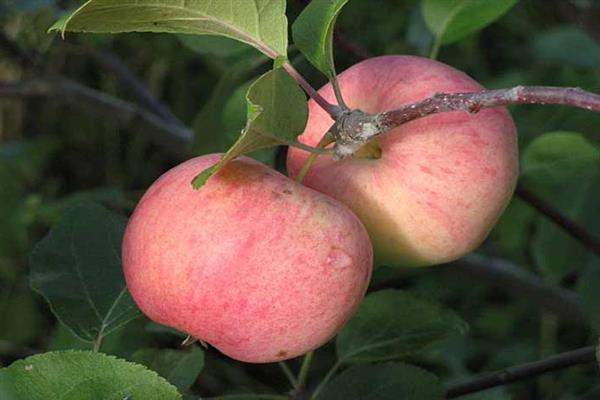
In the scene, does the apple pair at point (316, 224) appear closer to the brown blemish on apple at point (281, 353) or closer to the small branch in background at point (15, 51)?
the brown blemish on apple at point (281, 353)

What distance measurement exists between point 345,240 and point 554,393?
2.91ft

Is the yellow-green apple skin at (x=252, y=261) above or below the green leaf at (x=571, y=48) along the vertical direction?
above

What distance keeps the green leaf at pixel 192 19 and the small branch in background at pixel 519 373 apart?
350mm

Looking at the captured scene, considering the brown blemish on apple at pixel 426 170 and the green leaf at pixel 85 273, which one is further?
the green leaf at pixel 85 273

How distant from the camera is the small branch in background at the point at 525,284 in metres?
1.22

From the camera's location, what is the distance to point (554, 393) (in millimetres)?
1319

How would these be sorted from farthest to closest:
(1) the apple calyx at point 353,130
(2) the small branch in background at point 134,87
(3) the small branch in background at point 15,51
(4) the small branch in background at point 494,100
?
(2) the small branch in background at point 134,87
(3) the small branch in background at point 15,51
(1) the apple calyx at point 353,130
(4) the small branch in background at point 494,100

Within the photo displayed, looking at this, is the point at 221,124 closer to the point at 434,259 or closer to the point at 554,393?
the point at 434,259

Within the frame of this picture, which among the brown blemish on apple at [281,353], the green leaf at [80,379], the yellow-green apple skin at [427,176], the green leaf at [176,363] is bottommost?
the green leaf at [176,363]

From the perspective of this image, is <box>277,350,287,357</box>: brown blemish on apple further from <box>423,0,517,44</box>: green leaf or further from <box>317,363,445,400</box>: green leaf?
<box>423,0,517,44</box>: green leaf

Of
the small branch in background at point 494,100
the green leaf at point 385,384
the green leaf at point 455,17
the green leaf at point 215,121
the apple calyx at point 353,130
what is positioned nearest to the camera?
the small branch in background at point 494,100

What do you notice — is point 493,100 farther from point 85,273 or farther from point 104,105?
point 104,105

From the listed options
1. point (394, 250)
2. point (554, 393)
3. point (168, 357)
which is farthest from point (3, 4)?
point (554, 393)

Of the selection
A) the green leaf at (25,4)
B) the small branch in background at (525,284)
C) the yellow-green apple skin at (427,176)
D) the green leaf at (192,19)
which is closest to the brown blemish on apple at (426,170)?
the yellow-green apple skin at (427,176)
